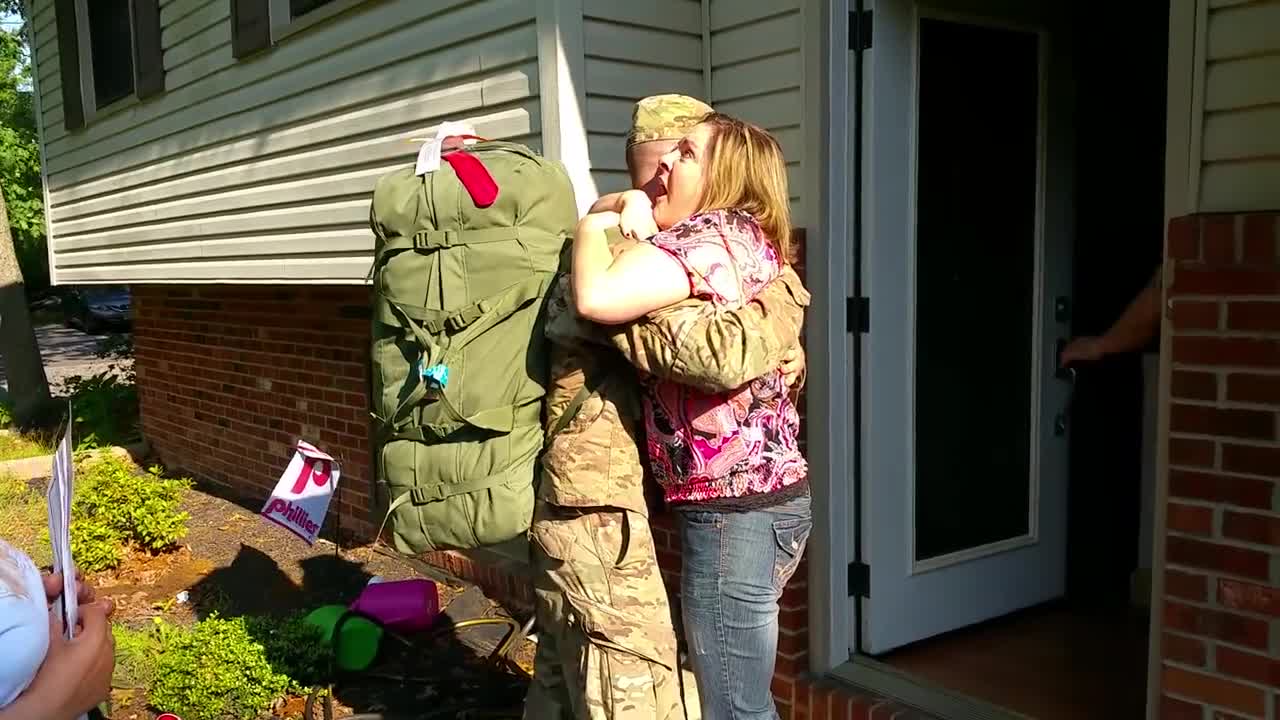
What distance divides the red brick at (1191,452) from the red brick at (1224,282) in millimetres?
333

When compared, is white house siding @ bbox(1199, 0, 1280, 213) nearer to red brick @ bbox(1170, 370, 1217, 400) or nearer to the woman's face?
red brick @ bbox(1170, 370, 1217, 400)

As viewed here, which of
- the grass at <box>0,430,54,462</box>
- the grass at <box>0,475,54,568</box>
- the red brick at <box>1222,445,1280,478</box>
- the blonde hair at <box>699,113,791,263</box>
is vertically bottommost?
the grass at <box>0,475,54,568</box>

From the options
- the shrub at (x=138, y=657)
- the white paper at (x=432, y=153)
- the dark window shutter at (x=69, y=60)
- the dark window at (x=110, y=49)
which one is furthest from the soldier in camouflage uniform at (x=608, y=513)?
the dark window shutter at (x=69, y=60)

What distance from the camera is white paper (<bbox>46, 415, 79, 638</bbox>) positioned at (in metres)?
1.56

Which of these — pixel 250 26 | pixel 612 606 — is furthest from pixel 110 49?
pixel 612 606

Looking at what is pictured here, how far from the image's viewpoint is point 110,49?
7.59m

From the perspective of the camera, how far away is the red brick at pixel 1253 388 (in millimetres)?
2252

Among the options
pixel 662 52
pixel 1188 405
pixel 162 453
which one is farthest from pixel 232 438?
pixel 1188 405

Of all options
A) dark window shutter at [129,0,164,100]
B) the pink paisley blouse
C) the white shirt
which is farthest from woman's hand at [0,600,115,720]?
dark window shutter at [129,0,164,100]

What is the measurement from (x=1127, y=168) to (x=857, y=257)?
1398 millimetres

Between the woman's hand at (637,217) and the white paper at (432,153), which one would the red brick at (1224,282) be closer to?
the woman's hand at (637,217)

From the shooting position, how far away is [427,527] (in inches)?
97.4

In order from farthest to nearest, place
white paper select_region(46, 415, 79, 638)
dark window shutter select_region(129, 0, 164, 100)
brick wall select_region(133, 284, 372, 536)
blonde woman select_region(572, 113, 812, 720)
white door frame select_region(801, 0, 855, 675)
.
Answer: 1. dark window shutter select_region(129, 0, 164, 100)
2. brick wall select_region(133, 284, 372, 536)
3. white door frame select_region(801, 0, 855, 675)
4. blonde woman select_region(572, 113, 812, 720)
5. white paper select_region(46, 415, 79, 638)

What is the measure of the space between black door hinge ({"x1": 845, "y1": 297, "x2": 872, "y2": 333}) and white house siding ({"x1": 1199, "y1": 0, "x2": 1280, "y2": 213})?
3.61 feet
